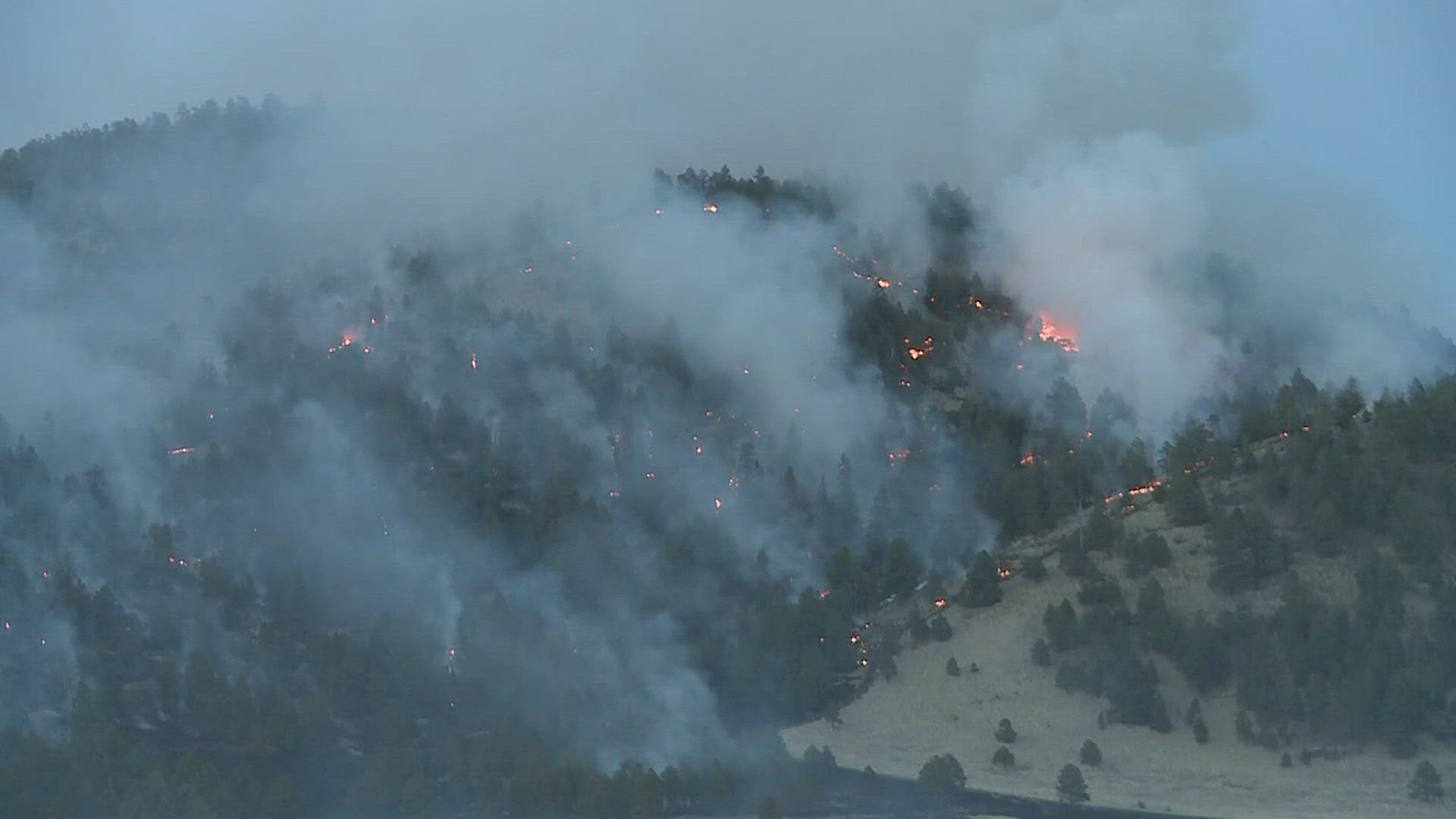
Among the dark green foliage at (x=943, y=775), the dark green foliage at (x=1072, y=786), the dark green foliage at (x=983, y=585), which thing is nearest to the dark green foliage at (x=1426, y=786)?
the dark green foliage at (x=1072, y=786)

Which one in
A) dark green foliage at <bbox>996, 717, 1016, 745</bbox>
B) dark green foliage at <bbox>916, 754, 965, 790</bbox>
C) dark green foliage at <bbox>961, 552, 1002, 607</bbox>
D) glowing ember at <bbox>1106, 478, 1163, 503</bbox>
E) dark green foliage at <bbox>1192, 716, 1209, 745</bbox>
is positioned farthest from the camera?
glowing ember at <bbox>1106, 478, 1163, 503</bbox>

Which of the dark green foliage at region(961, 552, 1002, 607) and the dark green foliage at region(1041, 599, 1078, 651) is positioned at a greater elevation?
the dark green foliage at region(961, 552, 1002, 607)

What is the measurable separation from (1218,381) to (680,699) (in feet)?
62.5

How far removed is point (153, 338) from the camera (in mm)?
49344

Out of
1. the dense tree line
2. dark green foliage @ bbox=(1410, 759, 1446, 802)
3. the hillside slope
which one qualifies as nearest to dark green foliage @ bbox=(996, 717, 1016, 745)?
the hillside slope

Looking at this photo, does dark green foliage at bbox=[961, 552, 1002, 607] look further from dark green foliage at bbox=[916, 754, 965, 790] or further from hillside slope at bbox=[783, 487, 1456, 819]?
dark green foliage at bbox=[916, 754, 965, 790]

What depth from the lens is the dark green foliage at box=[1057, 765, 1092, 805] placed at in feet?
97.9

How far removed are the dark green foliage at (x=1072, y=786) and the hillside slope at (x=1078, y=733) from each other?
389 millimetres

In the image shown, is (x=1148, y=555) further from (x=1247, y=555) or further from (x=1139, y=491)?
(x=1139, y=491)

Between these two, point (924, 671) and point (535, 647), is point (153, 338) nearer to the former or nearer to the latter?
point (535, 647)

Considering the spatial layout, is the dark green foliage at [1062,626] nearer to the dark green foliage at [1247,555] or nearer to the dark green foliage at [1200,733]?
the dark green foliage at [1247,555]

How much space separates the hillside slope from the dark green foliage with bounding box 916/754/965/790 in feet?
1.75

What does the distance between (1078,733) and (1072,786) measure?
2.54 metres

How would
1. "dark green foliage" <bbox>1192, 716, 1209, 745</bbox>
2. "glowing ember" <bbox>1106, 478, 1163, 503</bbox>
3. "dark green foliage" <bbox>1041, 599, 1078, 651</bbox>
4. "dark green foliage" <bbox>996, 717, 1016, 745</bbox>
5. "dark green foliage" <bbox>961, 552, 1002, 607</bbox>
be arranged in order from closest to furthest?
1. "dark green foliage" <bbox>1192, 716, 1209, 745</bbox>
2. "dark green foliage" <bbox>996, 717, 1016, 745</bbox>
3. "dark green foliage" <bbox>1041, 599, 1078, 651</bbox>
4. "dark green foliage" <bbox>961, 552, 1002, 607</bbox>
5. "glowing ember" <bbox>1106, 478, 1163, 503</bbox>
